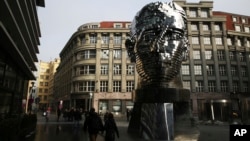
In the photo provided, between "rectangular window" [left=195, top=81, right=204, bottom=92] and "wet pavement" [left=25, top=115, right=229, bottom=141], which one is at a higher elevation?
"rectangular window" [left=195, top=81, right=204, bottom=92]

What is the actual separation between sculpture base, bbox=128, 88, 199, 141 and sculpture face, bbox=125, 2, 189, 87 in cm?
59

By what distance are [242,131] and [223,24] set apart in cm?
4846

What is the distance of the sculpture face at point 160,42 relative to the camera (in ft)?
31.4

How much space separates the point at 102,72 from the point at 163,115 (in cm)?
3863

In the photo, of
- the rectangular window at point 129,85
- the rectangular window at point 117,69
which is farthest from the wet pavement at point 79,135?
A: the rectangular window at point 117,69

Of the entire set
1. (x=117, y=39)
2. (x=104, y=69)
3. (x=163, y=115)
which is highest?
(x=117, y=39)

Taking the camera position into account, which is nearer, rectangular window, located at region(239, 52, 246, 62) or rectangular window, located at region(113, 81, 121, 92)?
rectangular window, located at region(113, 81, 121, 92)

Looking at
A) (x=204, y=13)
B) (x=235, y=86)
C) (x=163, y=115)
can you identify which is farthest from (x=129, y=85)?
(x=163, y=115)

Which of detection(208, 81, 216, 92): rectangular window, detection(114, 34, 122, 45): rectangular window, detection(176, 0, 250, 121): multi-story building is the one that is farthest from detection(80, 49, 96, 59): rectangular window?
detection(208, 81, 216, 92): rectangular window

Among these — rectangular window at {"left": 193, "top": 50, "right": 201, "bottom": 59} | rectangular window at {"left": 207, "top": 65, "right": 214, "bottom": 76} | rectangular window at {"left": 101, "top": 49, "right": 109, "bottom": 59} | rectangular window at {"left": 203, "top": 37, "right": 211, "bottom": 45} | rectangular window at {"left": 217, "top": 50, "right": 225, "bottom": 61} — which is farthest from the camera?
rectangular window at {"left": 203, "top": 37, "right": 211, "bottom": 45}

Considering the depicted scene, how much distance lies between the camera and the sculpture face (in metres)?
9.58

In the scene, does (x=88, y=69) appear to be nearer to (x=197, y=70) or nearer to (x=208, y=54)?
(x=197, y=70)

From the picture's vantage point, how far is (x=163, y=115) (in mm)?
8930

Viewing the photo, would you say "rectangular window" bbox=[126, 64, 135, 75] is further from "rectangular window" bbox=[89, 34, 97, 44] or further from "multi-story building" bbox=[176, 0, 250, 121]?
"multi-story building" bbox=[176, 0, 250, 121]
